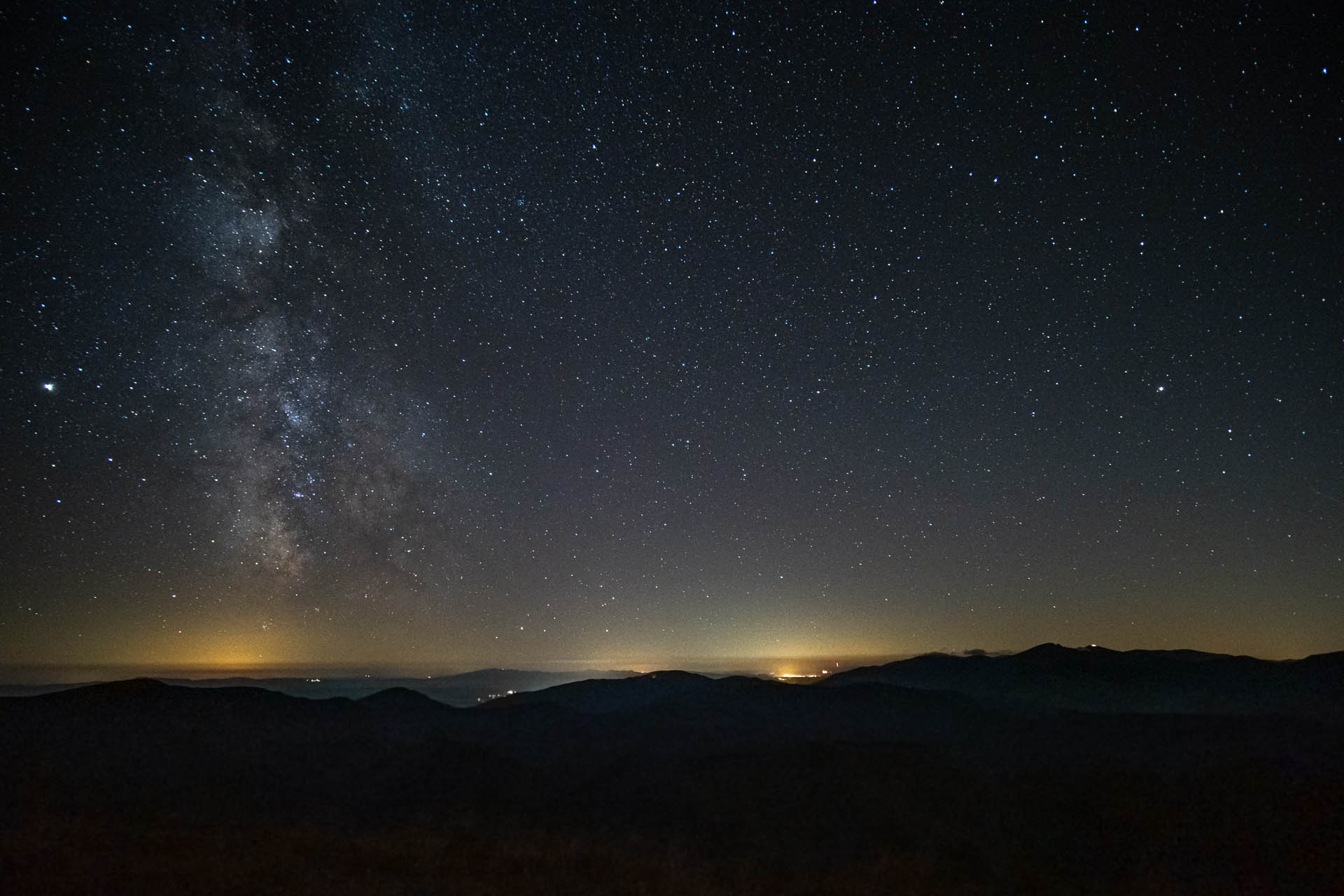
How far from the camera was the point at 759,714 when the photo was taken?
3566 cm

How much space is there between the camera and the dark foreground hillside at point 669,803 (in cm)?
1786

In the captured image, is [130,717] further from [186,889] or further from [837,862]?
[837,862]

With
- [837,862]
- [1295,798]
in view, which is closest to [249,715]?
[837,862]

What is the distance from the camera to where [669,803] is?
23.2 m

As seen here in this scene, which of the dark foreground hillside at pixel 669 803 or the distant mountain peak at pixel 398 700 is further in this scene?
the distant mountain peak at pixel 398 700

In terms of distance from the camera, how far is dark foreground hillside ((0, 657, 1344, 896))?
17.9 meters

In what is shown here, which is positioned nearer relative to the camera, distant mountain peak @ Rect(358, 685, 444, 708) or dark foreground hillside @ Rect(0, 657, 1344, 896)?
dark foreground hillside @ Rect(0, 657, 1344, 896)

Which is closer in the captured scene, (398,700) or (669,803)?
(669,803)

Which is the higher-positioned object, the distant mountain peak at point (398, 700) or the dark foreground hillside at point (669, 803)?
the distant mountain peak at point (398, 700)

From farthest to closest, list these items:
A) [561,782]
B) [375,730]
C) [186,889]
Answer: [375,730] → [561,782] → [186,889]

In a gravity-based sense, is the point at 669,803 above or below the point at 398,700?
below

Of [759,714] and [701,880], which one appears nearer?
[701,880]

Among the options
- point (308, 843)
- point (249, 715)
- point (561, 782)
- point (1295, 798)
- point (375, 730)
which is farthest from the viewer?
point (249, 715)

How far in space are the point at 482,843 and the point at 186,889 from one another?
6976 mm
